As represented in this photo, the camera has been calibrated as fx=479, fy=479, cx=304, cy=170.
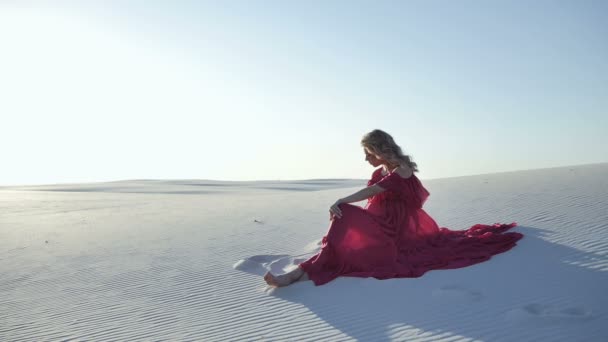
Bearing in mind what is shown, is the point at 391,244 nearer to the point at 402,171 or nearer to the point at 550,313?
the point at 402,171

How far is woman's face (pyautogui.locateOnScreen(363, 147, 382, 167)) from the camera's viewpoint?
5.23 metres

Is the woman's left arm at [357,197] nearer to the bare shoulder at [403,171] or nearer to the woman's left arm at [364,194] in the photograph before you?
the woman's left arm at [364,194]

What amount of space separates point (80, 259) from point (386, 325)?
16.9ft

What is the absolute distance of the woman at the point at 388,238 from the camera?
4.66m

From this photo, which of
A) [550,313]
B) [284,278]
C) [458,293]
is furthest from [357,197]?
[550,313]

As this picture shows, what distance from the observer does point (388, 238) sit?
4.71m

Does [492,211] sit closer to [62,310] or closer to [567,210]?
[567,210]

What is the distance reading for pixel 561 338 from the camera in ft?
10.1

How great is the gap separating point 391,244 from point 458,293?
2.88 feet

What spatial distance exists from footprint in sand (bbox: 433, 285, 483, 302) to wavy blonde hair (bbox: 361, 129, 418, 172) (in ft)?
4.62

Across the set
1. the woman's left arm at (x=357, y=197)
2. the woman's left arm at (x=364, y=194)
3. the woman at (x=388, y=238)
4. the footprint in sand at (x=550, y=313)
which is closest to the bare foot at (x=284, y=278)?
the woman at (x=388, y=238)

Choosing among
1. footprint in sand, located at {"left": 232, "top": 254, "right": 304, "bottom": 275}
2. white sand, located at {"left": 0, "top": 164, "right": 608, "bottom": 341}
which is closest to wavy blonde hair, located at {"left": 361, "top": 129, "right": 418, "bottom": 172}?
white sand, located at {"left": 0, "top": 164, "right": 608, "bottom": 341}

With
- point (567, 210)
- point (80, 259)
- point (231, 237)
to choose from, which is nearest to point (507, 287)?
point (567, 210)

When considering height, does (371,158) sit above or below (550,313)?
above
